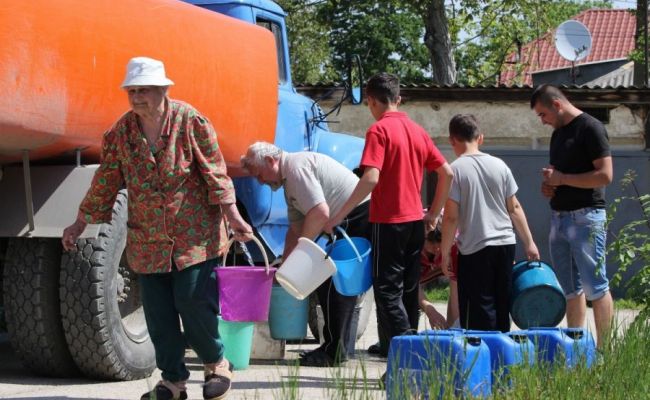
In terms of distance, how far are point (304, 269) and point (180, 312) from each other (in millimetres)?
856

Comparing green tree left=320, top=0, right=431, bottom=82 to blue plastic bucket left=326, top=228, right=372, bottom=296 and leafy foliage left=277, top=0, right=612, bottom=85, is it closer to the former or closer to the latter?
leafy foliage left=277, top=0, right=612, bottom=85

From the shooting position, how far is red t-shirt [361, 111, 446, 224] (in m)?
7.27

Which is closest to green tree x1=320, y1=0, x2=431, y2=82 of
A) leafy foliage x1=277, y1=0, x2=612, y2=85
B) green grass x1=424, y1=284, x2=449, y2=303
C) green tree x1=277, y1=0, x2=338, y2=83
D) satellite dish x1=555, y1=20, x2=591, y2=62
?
leafy foliage x1=277, y1=0, x2=612, y2=85

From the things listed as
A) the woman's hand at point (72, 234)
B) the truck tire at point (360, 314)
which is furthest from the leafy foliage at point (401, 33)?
the woman's hand at point (72, 234)

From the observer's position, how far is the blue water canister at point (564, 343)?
6258 millimetres

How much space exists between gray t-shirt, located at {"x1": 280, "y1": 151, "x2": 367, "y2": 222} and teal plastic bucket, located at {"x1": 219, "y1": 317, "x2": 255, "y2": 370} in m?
0.72

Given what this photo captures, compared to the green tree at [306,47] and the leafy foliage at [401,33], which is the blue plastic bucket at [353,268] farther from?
the green tree at [306,47]

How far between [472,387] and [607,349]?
83 cm

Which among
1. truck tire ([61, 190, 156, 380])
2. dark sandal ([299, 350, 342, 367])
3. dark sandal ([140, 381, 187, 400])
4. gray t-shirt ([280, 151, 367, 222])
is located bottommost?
dark sandal ([299, 350, 342, 367])

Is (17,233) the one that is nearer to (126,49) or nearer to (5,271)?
(5,271)

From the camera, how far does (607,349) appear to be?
6.25 m

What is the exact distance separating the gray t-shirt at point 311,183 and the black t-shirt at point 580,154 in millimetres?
1250

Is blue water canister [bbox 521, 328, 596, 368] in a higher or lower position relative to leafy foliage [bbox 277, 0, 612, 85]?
lower

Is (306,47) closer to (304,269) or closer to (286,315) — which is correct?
(286,315)
